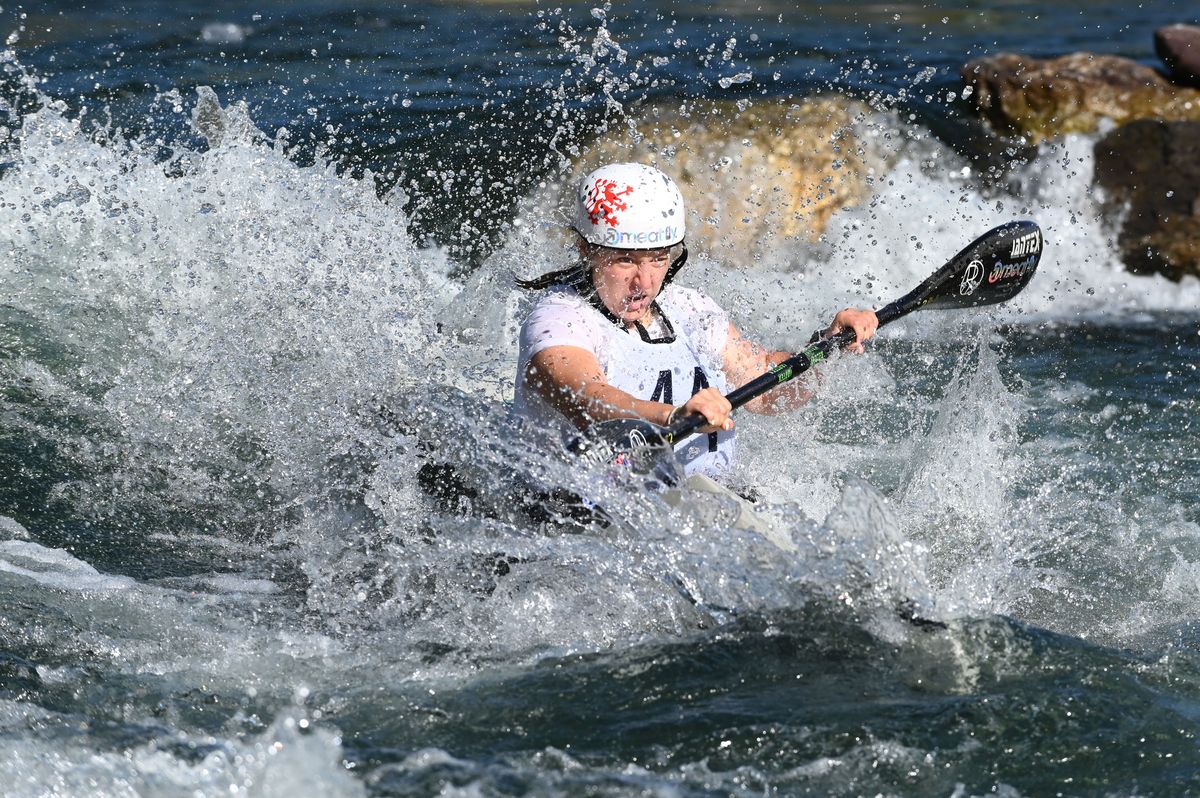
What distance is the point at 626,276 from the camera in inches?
200

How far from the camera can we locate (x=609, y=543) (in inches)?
197

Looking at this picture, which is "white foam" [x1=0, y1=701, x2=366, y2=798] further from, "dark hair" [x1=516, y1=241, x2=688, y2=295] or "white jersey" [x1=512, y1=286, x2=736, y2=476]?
"dark hair" [x1=516, y1=241, x2=688, y2=295]

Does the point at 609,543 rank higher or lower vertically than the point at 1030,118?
lower

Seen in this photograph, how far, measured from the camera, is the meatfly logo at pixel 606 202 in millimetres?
4984

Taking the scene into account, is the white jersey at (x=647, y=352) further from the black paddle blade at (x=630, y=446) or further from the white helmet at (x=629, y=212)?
the white helmet at (x=629, y=212)

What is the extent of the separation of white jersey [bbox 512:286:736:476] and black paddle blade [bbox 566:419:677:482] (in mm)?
113

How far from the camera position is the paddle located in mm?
4793

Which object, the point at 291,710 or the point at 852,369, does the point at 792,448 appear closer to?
the point at 852,369

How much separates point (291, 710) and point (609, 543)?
4.07ft

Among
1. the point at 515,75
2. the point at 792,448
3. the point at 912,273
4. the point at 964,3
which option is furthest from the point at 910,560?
the point at 964,3

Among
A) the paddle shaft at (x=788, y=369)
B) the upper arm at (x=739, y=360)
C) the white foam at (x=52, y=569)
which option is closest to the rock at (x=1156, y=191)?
the paddle shaft at (x=788, y=369)

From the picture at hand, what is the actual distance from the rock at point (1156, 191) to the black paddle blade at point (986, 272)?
17.0ft

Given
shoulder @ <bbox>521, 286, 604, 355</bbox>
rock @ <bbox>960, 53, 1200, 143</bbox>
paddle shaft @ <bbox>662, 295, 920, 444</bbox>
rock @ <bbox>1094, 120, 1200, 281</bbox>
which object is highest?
rock @ <bbox>960, 53, 1200, 143</bbox>

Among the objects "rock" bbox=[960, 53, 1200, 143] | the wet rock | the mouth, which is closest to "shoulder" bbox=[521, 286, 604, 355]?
the mouth
